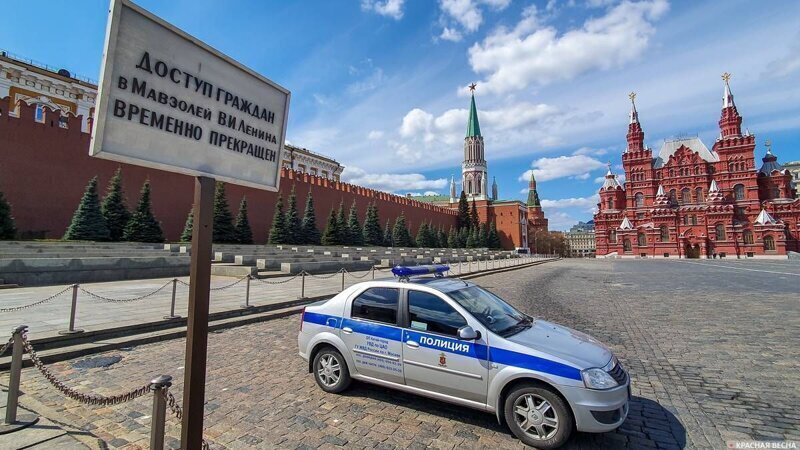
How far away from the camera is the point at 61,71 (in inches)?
1502

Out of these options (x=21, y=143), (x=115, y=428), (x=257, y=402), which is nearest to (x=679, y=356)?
(x=257, y=402)

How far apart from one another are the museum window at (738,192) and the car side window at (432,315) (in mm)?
76882

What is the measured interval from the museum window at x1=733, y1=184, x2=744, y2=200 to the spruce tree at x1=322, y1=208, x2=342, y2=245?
63.7 meters

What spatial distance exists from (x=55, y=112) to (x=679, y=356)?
31212mm

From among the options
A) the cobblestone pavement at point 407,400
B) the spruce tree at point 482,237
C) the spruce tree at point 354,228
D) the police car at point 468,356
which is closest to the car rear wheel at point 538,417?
the police car at point 468,356

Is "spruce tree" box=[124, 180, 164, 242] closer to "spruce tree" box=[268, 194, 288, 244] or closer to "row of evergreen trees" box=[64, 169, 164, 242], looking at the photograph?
"row of evergreen trees" box=[64, 169, 164, 242]

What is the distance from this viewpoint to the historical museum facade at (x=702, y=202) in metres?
55.9

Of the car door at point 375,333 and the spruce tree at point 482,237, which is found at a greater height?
the spruce tree at point 482,237

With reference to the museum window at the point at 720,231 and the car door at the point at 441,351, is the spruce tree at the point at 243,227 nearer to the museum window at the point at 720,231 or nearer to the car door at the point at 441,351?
the car door at the point at 441,351

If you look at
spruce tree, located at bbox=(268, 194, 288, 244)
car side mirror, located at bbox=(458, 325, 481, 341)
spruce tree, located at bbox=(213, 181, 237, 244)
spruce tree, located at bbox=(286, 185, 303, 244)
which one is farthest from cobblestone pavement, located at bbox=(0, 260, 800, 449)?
spruce tree, located at bbox=(286, 185, 303, 244)

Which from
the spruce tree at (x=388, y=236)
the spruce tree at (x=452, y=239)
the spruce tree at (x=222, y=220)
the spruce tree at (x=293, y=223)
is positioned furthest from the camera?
the spruce tree at (x=452, y=239)

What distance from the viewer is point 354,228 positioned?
4147 centimetres

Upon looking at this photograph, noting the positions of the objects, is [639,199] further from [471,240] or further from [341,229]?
[341,229]

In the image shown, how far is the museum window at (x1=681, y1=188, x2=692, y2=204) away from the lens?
63.2 m
